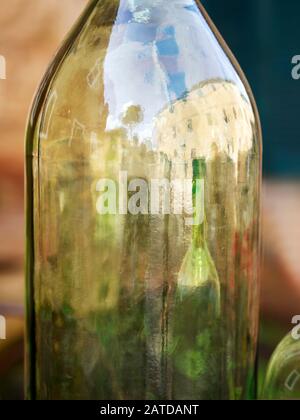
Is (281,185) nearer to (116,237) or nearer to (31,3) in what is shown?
(116,237)

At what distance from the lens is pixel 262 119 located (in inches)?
41.0

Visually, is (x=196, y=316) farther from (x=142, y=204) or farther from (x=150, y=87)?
(x=150, y=87)

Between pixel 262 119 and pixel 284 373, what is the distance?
46 cm

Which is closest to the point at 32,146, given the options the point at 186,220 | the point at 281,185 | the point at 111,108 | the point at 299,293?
the point at 111,108

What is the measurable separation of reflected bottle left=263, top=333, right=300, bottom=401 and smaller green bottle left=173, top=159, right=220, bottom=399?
0.44 feet

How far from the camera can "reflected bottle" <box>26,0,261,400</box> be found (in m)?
0.96

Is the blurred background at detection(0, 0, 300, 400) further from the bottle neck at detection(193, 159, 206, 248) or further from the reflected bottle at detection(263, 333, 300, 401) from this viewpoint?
the bottle neck at detection(193, 159, 206, 248)

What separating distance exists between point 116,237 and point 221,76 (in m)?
0.33

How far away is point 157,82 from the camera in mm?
960

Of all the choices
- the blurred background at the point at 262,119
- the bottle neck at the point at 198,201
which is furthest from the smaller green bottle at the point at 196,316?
the blurred background at the point at 262,119
